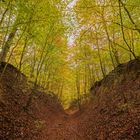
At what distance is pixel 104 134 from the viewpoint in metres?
11.0

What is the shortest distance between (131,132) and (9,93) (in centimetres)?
969

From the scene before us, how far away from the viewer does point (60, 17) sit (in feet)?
56.5

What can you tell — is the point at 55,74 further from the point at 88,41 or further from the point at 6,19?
the point at 6,19

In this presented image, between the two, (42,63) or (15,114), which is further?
(42,63)

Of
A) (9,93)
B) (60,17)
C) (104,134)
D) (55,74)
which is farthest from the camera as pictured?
(55,74)

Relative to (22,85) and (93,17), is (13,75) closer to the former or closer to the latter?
(22,85)

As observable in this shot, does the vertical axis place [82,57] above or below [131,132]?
above

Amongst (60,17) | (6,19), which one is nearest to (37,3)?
(6,19)

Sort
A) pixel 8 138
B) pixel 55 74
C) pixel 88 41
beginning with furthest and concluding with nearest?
pixel 55 74 → pixel 88 41 → pixel 8 138

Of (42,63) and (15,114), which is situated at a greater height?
(42,63)

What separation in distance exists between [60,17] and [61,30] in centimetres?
141

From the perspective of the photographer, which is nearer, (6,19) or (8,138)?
(8,138)

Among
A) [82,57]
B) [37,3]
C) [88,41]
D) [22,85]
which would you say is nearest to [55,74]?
[82,57]

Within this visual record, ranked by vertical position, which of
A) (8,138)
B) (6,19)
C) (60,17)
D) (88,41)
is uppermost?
(88,41)
